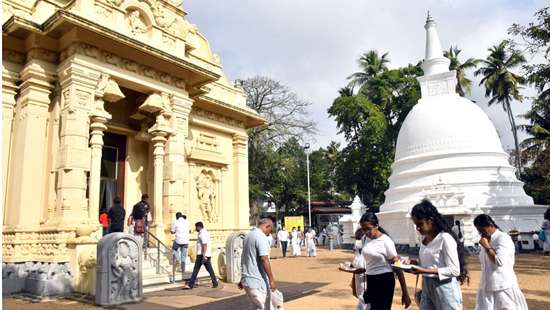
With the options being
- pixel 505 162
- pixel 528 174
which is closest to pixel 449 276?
pixel 505 162

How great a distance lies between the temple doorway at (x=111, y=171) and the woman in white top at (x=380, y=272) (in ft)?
33.4

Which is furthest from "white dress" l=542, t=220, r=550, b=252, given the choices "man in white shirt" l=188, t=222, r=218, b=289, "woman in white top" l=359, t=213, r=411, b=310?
"woman in white top" l=359, t=213, r=411, b=310

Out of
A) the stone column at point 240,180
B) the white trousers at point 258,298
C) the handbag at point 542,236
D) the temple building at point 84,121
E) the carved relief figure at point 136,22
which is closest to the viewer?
the white trousers at point 258,298

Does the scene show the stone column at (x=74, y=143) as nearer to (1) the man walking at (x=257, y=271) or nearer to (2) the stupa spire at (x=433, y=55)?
(1) the man walking at (x=257, y=271)

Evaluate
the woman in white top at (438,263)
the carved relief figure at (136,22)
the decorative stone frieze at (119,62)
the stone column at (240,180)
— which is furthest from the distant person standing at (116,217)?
the woman in white top at (438,263)

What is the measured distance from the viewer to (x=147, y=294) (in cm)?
923

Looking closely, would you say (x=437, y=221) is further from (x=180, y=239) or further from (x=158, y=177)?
(x=158, y=177)

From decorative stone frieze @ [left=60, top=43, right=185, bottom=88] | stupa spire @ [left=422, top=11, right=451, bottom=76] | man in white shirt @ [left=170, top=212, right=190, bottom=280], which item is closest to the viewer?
decorative stone frieze @ [left=60, top=43, right=185, bottom=88]

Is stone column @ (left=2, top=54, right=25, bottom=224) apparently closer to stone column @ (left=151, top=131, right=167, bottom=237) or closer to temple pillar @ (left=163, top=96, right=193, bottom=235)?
stone column @ (left=151, top=131, right=167, bottom=237)

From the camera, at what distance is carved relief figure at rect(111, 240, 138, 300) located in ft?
26.7

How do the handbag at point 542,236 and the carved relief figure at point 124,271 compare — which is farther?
the handbag at point 542,236

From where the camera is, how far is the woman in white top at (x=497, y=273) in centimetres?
421

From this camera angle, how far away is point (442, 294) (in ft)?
12.3

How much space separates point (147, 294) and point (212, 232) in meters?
5.58
